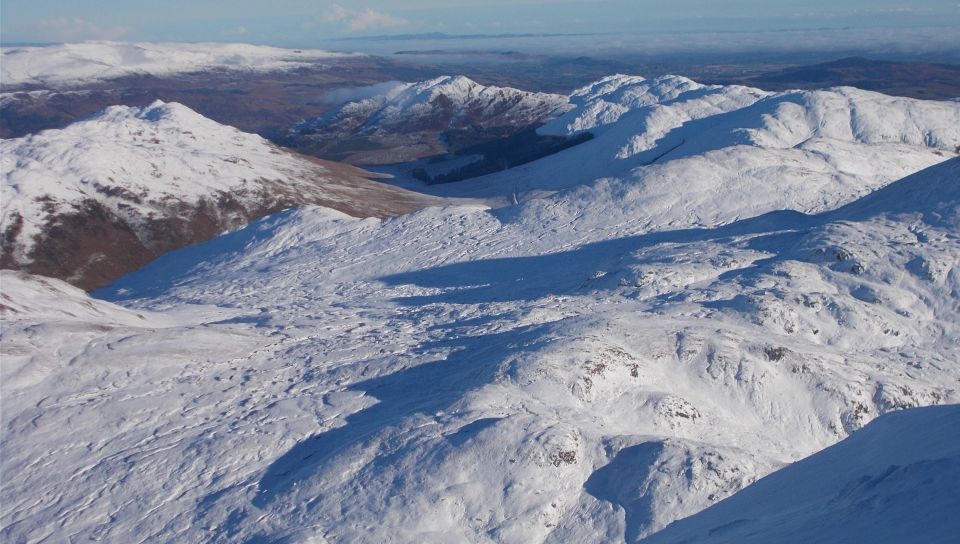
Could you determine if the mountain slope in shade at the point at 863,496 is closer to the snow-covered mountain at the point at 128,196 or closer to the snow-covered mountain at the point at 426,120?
the snow-covered mountain at the point at 128,196

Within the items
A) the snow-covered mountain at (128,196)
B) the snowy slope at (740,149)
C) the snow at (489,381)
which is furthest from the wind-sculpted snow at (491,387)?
the snow-covered mountain at (128,196)

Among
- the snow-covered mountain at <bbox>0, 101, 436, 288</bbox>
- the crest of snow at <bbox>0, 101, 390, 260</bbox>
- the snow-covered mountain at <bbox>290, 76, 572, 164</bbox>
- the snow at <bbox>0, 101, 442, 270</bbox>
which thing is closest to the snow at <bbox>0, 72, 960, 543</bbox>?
the snow-covered mountain at <bbox>0, 101, 436, 288</bbox>

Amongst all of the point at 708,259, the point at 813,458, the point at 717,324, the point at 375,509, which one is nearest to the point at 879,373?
the point at 717,324

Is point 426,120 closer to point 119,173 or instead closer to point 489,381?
point 119,173

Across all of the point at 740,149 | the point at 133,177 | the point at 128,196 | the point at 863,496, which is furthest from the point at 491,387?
the point at 133,177

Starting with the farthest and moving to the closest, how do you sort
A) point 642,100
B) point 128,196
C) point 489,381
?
point 642,100 < point 128,196 < point 489,381

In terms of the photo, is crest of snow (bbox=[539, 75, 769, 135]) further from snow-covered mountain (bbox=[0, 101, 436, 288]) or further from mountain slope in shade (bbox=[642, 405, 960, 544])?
mountain slope in shade (bbox=[642, 405, 960, 544])
